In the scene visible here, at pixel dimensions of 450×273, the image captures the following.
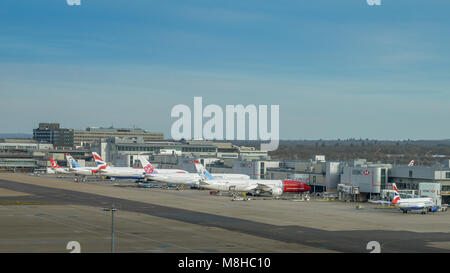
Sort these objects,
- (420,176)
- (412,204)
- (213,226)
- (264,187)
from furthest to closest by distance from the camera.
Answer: (264,187) → (420,176) → (412,204) → (213,226)

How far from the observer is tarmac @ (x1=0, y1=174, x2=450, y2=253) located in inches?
2243

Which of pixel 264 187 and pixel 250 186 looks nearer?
pixel 264 187

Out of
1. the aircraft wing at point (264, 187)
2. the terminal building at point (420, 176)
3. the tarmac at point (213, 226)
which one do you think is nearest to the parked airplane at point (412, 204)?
the tarmac at point (213, 226)

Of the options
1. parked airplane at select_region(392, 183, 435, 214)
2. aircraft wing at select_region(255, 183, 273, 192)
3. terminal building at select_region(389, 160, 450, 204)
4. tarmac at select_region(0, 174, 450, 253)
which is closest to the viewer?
tarmac at select_region(0, 174, 450, 253)

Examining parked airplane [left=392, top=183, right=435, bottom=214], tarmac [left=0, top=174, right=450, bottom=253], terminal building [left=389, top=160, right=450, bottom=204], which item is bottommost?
tarmac [left=0, top=174, right=450, bottom=253]

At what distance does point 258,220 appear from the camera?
80750mm

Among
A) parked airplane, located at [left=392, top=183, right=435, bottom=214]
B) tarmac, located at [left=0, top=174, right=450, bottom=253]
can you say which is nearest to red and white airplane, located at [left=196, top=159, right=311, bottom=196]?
tarmac, located at [left=0, top=174, right=450, bottom=253]

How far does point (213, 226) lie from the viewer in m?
72.6

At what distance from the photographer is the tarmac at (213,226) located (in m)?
57.0

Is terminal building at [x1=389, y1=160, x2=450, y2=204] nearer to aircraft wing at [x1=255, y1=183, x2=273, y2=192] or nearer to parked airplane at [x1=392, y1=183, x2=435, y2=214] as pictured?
parked airplane at [x1=392, y1=183, x2=435, y2=214]

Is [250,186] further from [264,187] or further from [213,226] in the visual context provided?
[213,226]

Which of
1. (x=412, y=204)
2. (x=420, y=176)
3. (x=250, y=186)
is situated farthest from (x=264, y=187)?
(x=412, y=204)

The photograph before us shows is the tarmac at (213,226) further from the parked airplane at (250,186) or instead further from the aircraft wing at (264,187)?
the parked airplane at (250,186)

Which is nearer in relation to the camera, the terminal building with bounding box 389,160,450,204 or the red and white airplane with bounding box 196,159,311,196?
the terminal building with bounding box 389,160,450,204
